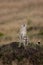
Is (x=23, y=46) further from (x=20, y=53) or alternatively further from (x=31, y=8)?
(x=31, y=8)

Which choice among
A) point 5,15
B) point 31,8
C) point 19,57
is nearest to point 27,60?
point 19,57

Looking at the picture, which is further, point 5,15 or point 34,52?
point 5,15

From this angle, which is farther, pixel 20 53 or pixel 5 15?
pixel 5 15

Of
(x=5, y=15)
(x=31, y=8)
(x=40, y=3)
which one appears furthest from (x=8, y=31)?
(x=40, y=3)

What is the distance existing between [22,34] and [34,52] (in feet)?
2.93

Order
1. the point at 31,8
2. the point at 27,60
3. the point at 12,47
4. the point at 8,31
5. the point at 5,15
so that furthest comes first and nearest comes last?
the point at 31,8
the point at 5,15
the point at 8,31
the point at 12,47
the point at 27,60

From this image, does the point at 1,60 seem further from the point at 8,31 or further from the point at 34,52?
the point at 8,31

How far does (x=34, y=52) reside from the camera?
19.0 meters

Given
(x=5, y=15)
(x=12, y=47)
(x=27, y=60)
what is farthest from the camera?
(x=5, y=15)

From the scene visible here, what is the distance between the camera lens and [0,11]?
5553cm

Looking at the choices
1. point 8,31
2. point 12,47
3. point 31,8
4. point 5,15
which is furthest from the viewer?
point 31,8

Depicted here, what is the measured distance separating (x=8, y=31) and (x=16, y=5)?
66.2 ft

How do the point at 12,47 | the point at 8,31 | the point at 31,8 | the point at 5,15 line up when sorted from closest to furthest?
the point at 12,47, the point at 8,31, the point at 5,15, the point at 31,8

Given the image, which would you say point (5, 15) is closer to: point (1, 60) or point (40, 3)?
point (40, 3)
